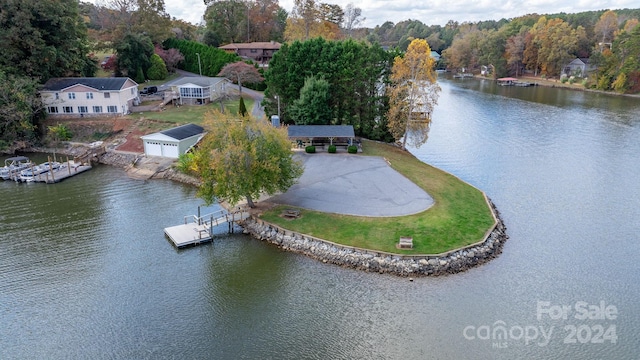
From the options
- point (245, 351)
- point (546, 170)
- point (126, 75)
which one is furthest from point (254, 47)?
point (245, 351)

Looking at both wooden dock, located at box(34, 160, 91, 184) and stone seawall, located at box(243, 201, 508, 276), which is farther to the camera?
wooden dock, located at box(34, 160, 91, 184)

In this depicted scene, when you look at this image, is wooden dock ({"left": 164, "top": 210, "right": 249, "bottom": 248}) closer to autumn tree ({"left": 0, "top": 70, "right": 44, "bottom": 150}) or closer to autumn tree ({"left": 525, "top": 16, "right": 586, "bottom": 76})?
autumn tree ({"left": 0, "top": 70, "right": 44, "bottom": 150})

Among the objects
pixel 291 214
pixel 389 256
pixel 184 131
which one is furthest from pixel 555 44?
pixel 389 256

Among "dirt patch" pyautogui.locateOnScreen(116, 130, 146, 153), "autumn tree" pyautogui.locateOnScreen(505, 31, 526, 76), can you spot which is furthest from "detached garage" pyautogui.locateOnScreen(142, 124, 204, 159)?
"autumn tree" pyautogui.locateOnScreen(505, 31, 526, 76)

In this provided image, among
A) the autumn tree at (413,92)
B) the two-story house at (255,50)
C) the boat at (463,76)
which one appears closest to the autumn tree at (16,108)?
the autumn tree at (413,92)

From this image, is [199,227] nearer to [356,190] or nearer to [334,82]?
[356,190]

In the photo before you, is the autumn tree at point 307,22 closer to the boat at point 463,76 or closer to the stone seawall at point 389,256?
the stone seawall at point 389,256

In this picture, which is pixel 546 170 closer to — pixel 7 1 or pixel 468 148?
pixel 468 148
